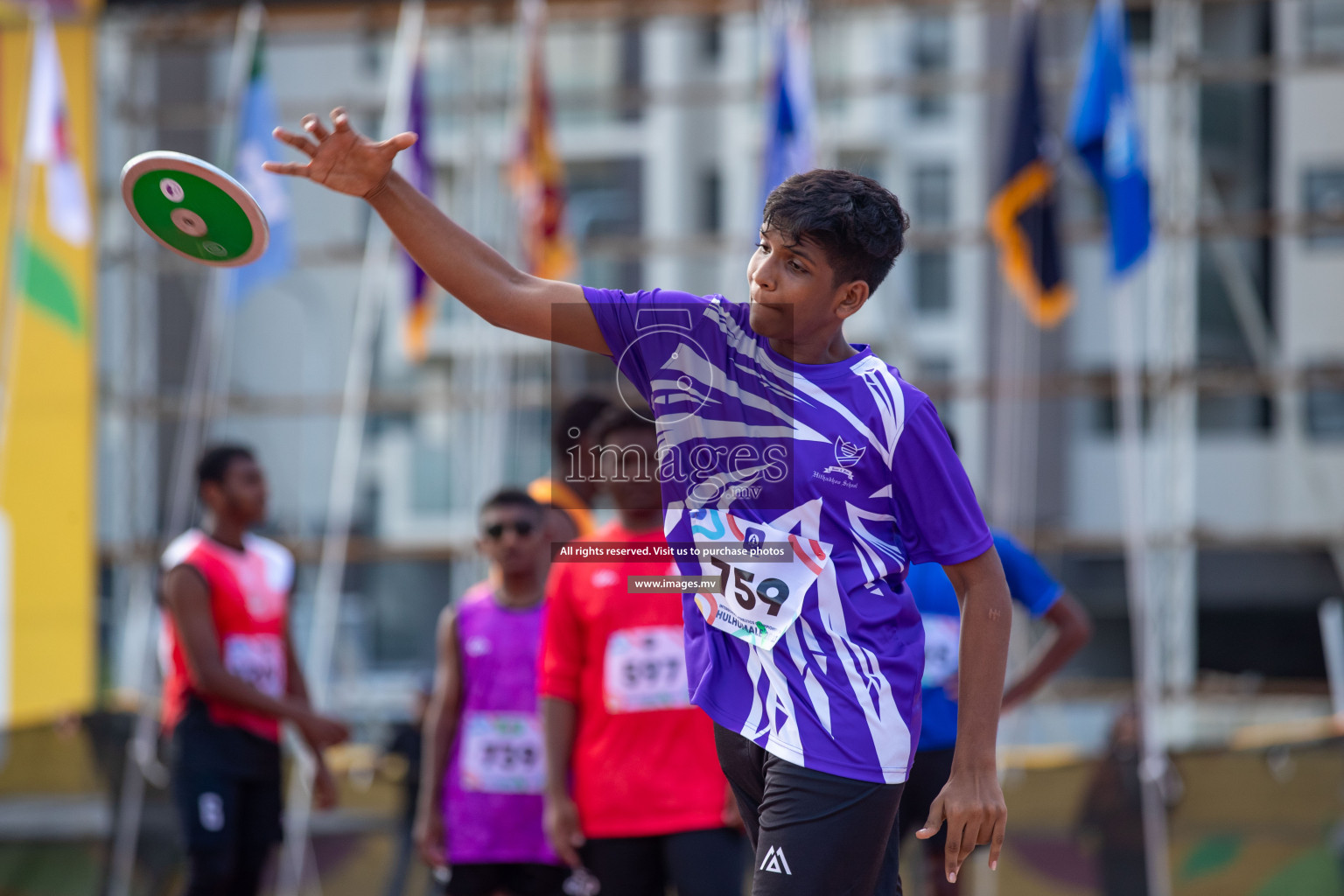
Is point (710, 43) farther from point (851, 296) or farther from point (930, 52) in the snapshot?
point (851, 296)

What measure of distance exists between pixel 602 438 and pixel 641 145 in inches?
408

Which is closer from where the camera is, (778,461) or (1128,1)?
(778,461)

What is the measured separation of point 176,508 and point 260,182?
506cm

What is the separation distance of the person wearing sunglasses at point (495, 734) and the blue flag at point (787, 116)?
4420 millimetres

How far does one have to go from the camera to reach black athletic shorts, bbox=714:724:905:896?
80.0 inches

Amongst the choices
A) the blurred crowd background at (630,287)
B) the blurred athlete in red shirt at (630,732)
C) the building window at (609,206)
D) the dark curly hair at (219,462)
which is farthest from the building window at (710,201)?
the blurred athlete in red shirt at (630,732)

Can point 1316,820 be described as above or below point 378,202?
below

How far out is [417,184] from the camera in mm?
8789

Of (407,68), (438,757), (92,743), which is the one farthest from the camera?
(407,68)

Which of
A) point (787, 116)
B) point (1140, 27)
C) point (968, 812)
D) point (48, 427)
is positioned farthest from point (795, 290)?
point (1140, 27)

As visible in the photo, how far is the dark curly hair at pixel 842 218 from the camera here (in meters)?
2.05

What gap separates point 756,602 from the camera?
6.95 ft

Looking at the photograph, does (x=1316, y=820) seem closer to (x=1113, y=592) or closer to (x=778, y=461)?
(x=778, y=461)

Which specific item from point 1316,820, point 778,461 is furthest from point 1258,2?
point 778,461
